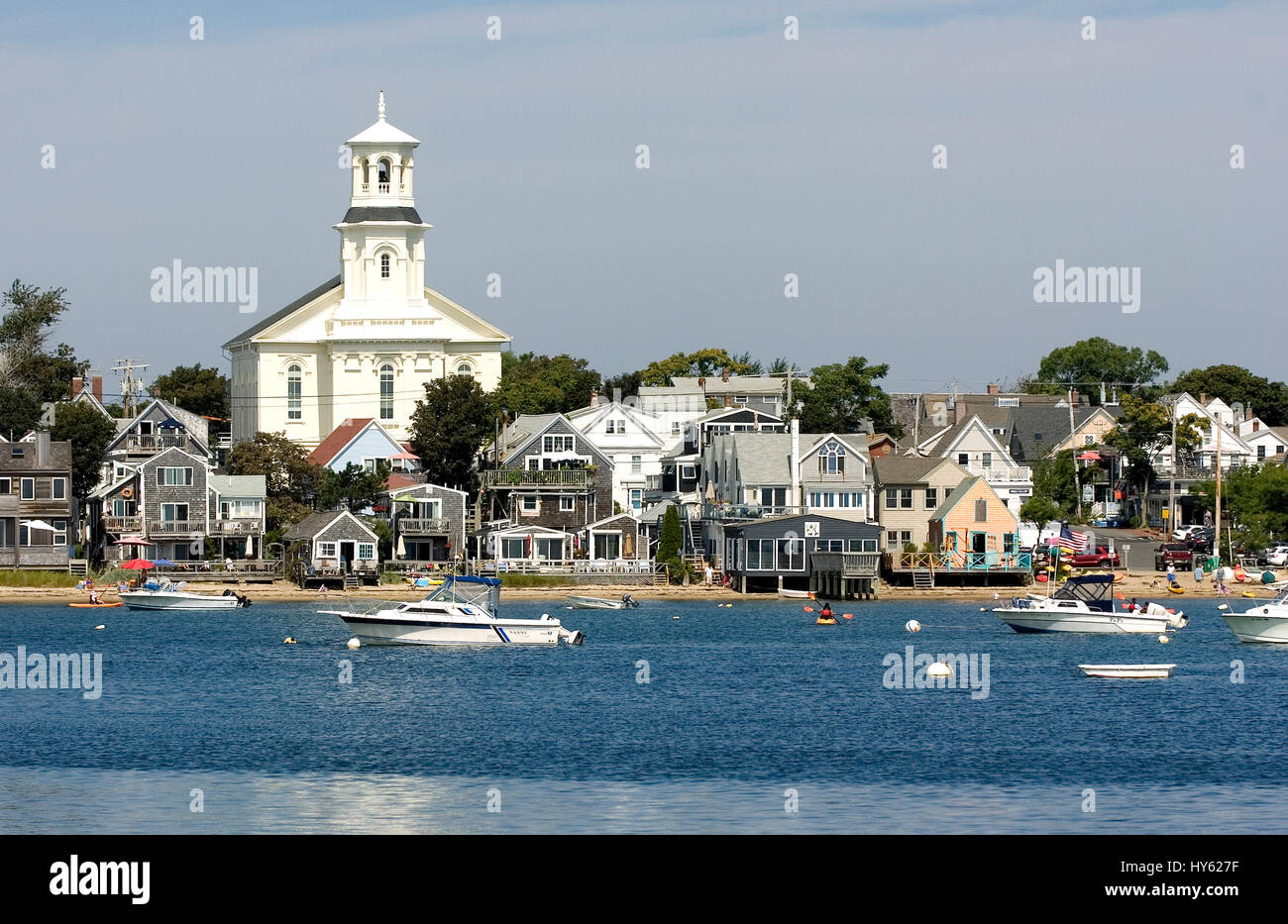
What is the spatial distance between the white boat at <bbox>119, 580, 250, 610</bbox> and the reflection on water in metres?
50.1

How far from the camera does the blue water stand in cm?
3838

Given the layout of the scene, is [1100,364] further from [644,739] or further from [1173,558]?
[644,739]

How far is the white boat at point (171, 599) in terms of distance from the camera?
93.0 metres

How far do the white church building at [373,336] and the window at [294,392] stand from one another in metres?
0.06

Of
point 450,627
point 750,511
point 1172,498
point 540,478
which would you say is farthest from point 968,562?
point 450,627

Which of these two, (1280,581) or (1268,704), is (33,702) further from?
(1280,581)

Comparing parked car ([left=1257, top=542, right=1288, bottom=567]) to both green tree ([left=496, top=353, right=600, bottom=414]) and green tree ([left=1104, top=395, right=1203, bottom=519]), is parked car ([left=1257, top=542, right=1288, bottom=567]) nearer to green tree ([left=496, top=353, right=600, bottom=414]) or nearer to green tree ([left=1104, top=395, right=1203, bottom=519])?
green tree ([left=1104, top=395, right=1203, bottom=519])

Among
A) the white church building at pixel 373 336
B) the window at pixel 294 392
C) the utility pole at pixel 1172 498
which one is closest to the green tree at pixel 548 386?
the white church building at pixel 373 336

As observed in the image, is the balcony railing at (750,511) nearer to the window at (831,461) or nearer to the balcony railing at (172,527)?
the window at (831,461)

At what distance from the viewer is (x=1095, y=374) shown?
193750mm

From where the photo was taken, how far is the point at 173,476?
340 feet

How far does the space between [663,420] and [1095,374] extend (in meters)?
78.5

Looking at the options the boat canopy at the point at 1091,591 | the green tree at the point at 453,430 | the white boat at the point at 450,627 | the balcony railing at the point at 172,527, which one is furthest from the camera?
the green tree at the point at 453,430
